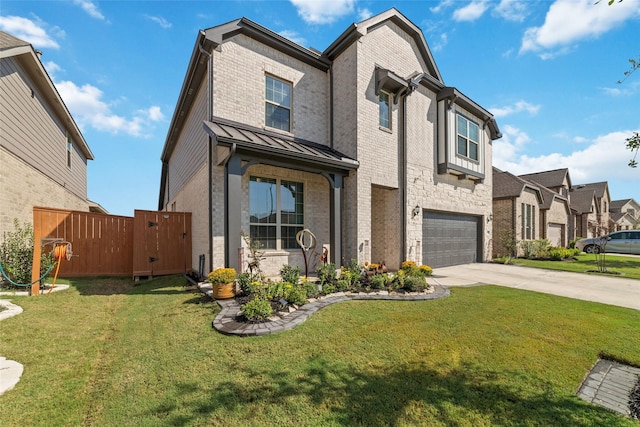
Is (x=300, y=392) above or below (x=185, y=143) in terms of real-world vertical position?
below

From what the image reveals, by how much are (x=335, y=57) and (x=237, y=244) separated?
7800mm

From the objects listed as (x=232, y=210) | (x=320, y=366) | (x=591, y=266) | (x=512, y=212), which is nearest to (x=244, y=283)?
(x=232, y=210)

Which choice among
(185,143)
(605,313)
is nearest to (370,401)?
(605,313)

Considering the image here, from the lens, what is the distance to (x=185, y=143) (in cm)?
1133

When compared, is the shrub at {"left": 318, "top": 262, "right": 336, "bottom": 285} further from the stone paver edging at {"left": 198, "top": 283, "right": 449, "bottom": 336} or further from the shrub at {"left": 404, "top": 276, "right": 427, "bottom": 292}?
the shrub at {"left": 404, "top": 276, "right": 427, "bottom": 292}

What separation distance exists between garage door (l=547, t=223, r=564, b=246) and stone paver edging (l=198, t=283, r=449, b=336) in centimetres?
2037

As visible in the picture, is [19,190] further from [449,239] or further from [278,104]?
[449,239]

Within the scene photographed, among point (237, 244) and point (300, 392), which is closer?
point (300, 392)

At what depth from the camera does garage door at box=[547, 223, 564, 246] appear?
68.0 ft

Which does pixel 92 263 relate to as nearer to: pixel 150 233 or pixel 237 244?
pixel 150 233

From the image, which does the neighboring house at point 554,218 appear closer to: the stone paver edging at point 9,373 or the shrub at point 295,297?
the shrub at point 295,297

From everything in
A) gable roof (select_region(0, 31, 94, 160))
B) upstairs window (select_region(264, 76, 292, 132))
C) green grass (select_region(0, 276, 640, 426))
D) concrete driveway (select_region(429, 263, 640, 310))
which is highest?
gable roof (select_region(0, 31, 94, 160))

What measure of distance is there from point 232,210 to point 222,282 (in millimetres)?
1678

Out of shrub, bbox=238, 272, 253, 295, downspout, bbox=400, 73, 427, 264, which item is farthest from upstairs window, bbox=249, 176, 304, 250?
downspout, bbox=400, 73, 427, 264
